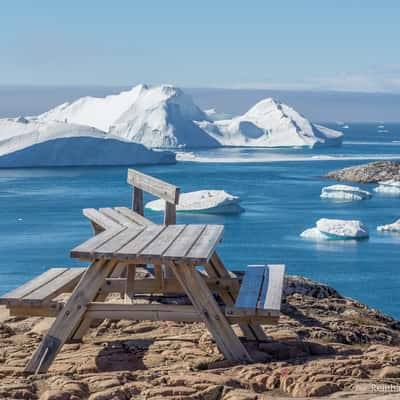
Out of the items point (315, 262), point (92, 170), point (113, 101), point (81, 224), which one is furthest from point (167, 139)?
point (315, 262)

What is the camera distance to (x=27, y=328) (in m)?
4.52

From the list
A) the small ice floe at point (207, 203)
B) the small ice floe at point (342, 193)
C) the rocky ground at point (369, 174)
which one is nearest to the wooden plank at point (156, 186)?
the small ice floe at point (207, 203)

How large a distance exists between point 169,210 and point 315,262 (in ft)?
46.6

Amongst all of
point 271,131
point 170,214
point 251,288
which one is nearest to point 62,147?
point 271,131

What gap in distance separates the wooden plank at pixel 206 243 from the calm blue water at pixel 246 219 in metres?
10.4

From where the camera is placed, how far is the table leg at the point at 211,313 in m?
3.49

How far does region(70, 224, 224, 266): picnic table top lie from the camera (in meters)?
3.39

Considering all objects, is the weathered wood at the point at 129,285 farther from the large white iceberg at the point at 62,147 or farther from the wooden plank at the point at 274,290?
the large white iceberg at the point at 62,147

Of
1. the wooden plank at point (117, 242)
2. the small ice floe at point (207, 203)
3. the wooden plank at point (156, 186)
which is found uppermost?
the wooden plank at point (156, 186)

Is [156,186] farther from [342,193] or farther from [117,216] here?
[342,193]

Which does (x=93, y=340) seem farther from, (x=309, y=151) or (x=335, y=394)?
(x=309, y=151)

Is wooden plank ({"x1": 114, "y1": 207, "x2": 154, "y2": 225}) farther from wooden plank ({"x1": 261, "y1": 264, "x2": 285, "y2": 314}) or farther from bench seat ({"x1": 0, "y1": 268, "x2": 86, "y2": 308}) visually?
wooden plank ({"x1": 261, "y1": 264, "x2": 285, "y2": 314})

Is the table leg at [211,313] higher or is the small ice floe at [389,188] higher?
the table leg at [211,313]

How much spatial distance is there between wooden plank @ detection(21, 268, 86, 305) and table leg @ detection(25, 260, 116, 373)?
0.42 feet
